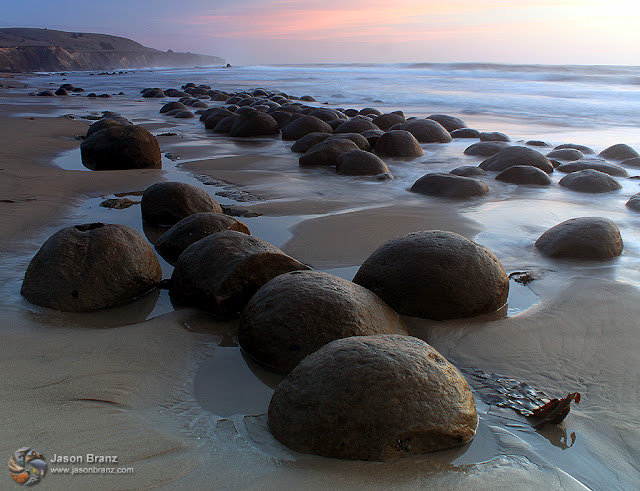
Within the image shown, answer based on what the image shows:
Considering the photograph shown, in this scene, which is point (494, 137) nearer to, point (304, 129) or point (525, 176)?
point (304, 129)

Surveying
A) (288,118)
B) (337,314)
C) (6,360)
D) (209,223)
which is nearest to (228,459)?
(337,314)

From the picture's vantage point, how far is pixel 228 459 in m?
1.77

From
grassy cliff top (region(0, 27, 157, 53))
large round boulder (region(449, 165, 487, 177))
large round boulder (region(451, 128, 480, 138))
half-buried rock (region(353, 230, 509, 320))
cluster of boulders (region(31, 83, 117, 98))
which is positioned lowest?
cluster of boulders (region(31, 83, 117, 98))

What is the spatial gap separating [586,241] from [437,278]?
1629 mm

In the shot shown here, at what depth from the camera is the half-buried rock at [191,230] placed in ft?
12.2

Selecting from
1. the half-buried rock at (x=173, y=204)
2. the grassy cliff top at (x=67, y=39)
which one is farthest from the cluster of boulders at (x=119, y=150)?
the grassy cliff top at (x=67, y=39)

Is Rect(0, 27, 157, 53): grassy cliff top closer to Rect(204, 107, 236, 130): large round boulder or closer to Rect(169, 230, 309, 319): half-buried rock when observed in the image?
Rect(204, 107, 236, 130): large round boulder

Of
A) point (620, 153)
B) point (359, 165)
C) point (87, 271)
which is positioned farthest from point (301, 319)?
point (620, 153)

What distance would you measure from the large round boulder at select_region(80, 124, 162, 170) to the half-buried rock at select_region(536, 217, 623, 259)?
5.00m

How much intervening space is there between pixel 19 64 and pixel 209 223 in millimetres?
64082

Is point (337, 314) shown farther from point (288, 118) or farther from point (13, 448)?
point (288, 118)

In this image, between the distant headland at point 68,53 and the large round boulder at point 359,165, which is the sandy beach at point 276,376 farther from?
the distant headland at point 68,53

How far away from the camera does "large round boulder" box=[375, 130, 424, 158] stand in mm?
8625

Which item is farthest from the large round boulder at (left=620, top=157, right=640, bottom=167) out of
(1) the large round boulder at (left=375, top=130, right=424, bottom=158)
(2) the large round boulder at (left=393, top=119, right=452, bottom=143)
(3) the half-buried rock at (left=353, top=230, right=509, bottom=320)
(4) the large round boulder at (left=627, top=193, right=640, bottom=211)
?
(3) the half-buried rock at (left=353, top=230, right=509, bottom=320)
